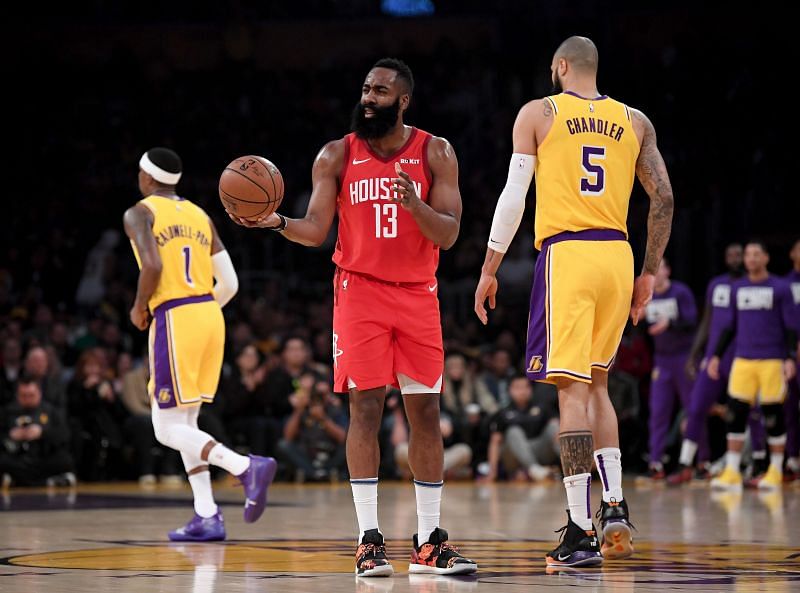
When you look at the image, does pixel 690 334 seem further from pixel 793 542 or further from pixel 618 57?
pixel 618 57

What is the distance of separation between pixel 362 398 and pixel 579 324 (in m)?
1.06

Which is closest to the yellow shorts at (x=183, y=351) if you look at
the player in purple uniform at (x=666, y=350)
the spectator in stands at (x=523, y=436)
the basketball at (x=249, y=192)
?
the basketball at (x=249, y=192)

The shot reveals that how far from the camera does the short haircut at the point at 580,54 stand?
6602 mm

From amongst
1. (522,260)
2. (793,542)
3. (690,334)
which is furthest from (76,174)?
(793,542)

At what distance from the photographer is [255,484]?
26.2 ft

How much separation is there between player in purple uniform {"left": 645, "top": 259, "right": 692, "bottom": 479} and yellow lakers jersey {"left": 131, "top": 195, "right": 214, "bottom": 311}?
678 cm

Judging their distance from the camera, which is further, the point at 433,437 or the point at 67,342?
the point at 67,342

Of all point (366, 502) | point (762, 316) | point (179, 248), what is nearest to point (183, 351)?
point (179, 248)

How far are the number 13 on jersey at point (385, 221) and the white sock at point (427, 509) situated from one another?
1133mm

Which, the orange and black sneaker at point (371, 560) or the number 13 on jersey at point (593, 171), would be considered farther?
the number 13 on jersey at point (593, 171)

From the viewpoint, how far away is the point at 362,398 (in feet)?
20.2

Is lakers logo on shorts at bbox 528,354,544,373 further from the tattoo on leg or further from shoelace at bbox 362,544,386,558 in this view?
shoelace at bbox 362,544,386,558

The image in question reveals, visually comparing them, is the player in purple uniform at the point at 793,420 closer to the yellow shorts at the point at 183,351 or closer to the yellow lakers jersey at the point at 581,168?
the yellow shorts at the point at 183,351

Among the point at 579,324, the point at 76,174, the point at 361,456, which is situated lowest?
the point at 361,456
